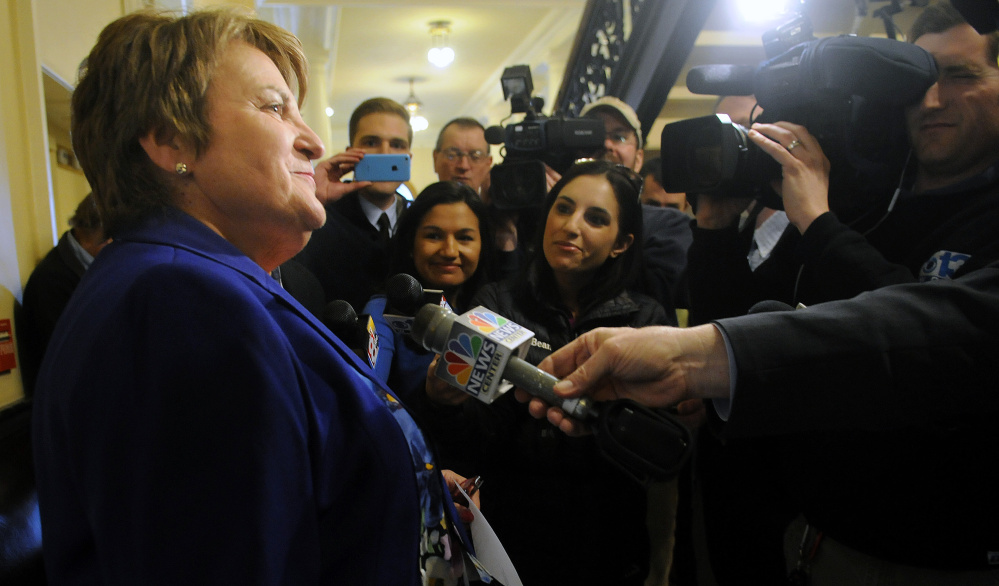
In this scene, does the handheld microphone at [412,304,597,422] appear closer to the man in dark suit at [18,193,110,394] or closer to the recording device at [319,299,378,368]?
the recording device at [319,299,378,368]

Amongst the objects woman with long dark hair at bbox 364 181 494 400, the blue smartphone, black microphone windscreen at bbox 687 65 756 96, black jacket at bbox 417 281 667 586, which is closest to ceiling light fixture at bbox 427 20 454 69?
the blue smartphone

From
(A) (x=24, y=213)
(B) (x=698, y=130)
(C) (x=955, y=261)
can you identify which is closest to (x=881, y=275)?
(C) (x=955, y=261)

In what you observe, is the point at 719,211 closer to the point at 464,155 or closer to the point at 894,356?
the point at 894,356

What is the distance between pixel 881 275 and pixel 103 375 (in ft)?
3.56

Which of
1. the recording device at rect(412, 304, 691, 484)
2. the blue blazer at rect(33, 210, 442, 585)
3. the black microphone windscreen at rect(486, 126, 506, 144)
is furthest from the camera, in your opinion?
the black microphone windscreen at rect(486, 126, 506, 144)

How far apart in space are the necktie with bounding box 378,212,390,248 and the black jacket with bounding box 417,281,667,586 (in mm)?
828

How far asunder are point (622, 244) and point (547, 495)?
75 cm

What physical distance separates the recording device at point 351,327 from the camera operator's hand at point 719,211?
2.78 feet

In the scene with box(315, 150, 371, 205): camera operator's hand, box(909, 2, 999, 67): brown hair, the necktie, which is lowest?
the necktie

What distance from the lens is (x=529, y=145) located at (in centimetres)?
206

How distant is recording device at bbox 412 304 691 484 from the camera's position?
0.73m

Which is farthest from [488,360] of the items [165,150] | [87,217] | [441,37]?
[441,37]

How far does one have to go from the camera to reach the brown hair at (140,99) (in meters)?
0.75

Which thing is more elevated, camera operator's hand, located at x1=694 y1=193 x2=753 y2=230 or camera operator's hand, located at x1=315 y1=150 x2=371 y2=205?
camera operator's hand, located at x1=694 y1=193 x2=753 y2=230
